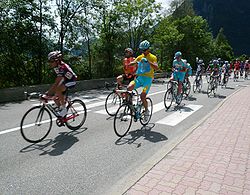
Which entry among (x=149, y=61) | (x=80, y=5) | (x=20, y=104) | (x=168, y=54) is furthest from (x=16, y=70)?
(x=168, y=54)

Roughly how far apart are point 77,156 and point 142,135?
6.55 feet

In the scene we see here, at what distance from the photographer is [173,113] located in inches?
352

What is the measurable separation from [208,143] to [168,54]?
35.7 metres

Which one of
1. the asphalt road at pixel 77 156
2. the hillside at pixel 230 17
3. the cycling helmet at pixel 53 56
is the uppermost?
the hillside at pixel 230 17

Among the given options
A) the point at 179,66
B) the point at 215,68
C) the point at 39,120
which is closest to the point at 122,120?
the point at 39,120

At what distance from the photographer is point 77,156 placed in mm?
4898

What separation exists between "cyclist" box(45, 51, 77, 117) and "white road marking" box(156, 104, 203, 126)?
300cm

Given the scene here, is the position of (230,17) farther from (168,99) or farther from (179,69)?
(168,99)

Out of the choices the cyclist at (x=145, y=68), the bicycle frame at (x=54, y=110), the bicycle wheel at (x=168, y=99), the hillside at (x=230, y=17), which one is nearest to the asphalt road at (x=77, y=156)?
the bicycle frame at (x=54, y=110)

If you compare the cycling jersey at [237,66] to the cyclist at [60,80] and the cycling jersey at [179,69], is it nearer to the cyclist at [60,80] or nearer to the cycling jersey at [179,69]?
the cycling jersey at [179,69]

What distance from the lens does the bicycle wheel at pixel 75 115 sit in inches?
254

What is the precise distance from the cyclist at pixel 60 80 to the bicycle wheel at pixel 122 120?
4.28 feet

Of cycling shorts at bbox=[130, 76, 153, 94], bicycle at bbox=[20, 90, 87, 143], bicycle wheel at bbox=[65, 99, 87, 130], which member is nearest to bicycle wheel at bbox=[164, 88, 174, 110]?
cycling shorts at bbox=[130, 76, 153, 94]

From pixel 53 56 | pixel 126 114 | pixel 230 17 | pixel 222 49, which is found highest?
pixel 230 17
